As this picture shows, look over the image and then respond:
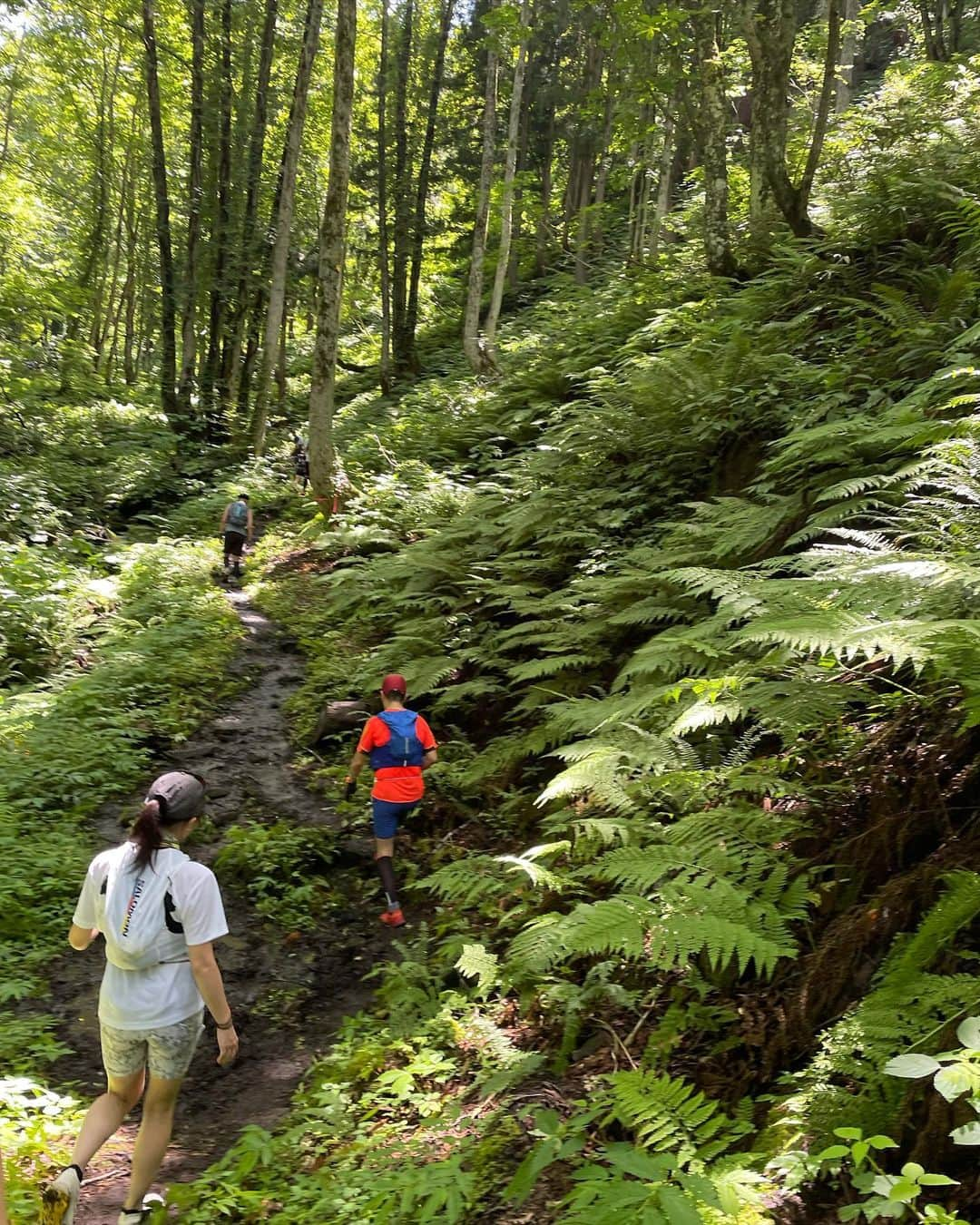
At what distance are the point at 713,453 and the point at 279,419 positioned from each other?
24.4m

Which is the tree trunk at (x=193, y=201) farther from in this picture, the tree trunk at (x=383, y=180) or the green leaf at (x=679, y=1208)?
the green leaf at (x=679, y=1208)

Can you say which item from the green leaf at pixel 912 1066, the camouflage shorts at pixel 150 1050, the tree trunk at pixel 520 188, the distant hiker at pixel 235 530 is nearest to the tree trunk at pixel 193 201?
the distant hiker at pixel 235 530

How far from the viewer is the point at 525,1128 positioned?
3.38 meters

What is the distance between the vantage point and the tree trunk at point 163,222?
2067 centimetres

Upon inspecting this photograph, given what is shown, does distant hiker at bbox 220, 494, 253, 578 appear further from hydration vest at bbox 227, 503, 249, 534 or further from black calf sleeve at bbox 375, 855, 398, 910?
black calf sleeve at bbox 375, 855, 398, 910

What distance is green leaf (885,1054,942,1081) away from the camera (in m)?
2.07

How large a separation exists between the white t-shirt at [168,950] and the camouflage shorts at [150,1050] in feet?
0.11

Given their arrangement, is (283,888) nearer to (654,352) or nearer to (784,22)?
(654,352)

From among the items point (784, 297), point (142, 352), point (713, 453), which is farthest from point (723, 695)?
point (142, 352)

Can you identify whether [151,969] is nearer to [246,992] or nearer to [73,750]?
[246,992]

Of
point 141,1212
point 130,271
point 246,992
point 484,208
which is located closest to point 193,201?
point 484,208

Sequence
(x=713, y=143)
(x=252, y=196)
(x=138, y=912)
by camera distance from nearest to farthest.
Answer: (x=138, y=912) → (x=713, y=143) → (x=252, y=196)

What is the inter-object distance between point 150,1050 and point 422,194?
2721cm

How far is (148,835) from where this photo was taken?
3350 mm
